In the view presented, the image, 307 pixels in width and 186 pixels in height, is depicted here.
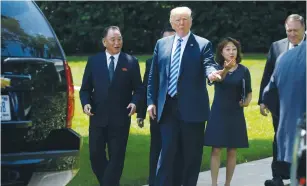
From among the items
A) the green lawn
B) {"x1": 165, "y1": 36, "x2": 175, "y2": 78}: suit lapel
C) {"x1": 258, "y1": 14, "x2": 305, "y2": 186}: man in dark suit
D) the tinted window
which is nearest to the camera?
the tinted window

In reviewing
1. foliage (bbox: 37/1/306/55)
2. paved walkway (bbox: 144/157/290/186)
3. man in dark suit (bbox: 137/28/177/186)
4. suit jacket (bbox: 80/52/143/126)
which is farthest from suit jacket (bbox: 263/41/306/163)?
foliage (bbox: 37/1/306/55)

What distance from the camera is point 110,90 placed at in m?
8.84

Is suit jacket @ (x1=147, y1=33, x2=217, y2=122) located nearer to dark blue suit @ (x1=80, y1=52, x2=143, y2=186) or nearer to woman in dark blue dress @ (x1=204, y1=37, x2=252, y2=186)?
dark blue suit @ (x1=80, y1=52, x2=143, y2=186)

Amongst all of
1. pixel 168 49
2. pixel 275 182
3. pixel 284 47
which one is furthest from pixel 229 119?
pixel 168 49

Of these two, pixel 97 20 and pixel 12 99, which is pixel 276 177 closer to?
pixel 12 99

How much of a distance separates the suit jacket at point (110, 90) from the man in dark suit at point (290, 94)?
110 inches

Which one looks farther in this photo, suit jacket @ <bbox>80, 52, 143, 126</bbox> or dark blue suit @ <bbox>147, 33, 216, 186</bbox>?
suit jacket @ <bbox>80, 52, 143, 126</bbox>

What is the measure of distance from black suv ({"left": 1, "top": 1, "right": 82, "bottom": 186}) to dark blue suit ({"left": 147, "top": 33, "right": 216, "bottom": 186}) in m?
1.72

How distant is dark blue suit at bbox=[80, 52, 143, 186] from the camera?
Result: 29.0 feet

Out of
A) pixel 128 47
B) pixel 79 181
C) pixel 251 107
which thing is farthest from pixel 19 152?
pixel 128 47

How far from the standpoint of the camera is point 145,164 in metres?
11.0

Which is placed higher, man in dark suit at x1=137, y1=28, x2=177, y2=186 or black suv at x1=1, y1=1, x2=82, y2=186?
black suv at x1=1, y1=1, x2=82, y2=186

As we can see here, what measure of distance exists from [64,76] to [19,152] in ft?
2.59

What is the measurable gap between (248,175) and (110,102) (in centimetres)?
230
